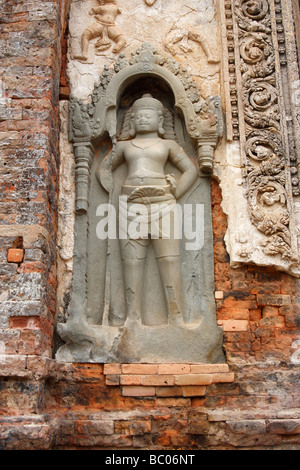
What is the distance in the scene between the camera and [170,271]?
5109 mm

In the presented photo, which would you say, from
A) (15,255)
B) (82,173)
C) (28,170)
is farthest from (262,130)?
(15,255)

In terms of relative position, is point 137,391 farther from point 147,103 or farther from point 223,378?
point 147,103

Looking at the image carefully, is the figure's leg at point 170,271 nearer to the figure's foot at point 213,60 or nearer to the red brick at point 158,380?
the red brick at point 158,380

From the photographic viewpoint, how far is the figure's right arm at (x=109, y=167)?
5.54 m

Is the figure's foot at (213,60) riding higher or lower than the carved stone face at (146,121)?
higher

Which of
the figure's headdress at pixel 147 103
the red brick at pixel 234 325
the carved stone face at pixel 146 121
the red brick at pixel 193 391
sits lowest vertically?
the red brick at pixel 193 391

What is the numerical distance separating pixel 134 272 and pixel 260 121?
2.18 meters

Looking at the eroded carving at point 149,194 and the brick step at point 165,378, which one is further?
the eroded carving at point 149,194

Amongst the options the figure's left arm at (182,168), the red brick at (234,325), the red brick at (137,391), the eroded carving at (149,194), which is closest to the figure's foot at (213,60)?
the eroded carving at (149,194)

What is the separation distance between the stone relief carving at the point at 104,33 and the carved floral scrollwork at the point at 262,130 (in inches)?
56.4

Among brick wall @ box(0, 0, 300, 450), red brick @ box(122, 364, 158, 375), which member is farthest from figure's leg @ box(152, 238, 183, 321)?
red brick @ box(122, 364, 158, 375)

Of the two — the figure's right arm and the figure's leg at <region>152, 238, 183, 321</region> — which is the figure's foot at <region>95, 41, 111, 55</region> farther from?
the figure's leg at <region>152, 238, 183, 321</region>

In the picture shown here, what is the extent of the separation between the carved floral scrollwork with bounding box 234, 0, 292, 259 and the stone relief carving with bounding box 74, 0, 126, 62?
4.70ft

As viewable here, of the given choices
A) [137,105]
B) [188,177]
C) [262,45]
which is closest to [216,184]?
[188,177]
